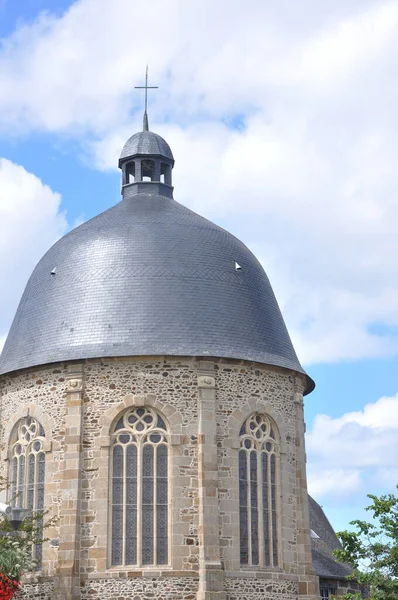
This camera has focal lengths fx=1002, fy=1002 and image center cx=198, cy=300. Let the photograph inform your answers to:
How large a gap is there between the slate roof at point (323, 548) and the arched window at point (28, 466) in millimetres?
10482

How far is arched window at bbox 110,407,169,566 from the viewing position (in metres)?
25.4

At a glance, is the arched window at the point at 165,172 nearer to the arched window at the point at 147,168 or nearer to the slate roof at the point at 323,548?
the arched window at the point at 147,168

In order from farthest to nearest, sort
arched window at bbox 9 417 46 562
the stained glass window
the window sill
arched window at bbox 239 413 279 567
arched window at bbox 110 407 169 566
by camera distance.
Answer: the stained glass window → arched window at bbox 9 417 46 562 → arched window at bbox 239 413 279 567 → arched window at bbox 110 407 169 566 → the window sill

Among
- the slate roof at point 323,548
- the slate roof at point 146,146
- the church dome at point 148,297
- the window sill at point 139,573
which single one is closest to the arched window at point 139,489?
the window sill at point 139,573

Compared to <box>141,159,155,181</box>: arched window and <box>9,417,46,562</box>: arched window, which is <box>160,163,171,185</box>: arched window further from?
<box>9,417,46,562</box>: arched window

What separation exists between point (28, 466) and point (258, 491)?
6273 mm

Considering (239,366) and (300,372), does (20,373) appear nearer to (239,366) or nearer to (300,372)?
(239,366)

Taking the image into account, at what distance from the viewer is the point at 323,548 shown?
3838 cm

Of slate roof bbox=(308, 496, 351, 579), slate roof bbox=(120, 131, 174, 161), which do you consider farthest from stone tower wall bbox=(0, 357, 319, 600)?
slate roof bbox=(120, 131, 174, 161)

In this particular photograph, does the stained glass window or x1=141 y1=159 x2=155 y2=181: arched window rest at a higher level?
x1=141 y1=159 x2=155 y2=181: arched window

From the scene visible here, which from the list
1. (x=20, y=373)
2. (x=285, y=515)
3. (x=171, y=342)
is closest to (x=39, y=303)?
(x=20, y=373)

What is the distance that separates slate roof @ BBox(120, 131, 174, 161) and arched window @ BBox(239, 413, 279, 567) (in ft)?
33.1

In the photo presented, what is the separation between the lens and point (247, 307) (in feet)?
94.6

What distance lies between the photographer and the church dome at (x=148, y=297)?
27141 mm
